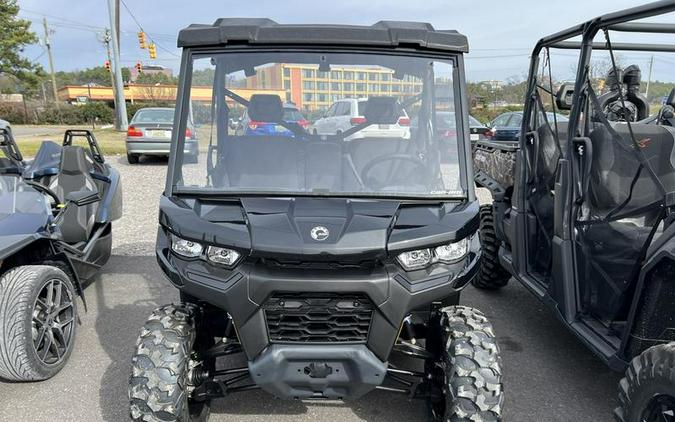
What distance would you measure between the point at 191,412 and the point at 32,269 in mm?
1637

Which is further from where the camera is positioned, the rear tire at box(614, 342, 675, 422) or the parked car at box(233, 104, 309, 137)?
the parked car at box(233, 104, 309, 137)

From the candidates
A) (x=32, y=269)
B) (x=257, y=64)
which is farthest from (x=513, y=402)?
(x=32, y=269)

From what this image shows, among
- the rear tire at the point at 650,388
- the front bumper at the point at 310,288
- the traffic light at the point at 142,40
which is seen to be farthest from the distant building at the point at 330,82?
the traffic light at the point at 142,40

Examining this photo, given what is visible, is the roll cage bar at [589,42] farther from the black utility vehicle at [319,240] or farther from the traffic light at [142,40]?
the traffic light at [142,40]

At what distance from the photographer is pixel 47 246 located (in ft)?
12.9

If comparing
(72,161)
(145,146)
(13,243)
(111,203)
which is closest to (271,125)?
(13,243)

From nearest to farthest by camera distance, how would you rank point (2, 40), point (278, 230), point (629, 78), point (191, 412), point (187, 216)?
point (278, 230), point (187, 216), point (191, 412), point (629, 78), point (2, 40)

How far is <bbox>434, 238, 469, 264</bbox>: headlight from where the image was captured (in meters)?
2.51

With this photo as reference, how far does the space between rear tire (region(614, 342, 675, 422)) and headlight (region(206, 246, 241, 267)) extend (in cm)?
188

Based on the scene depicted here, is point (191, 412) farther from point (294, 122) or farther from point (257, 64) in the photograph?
point (257, 64)

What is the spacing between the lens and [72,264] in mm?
4188

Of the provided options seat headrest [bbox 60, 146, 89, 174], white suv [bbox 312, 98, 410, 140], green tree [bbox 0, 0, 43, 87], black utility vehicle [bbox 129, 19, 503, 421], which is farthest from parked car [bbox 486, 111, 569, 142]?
green tree [bbox 0, 0, 43, 87]

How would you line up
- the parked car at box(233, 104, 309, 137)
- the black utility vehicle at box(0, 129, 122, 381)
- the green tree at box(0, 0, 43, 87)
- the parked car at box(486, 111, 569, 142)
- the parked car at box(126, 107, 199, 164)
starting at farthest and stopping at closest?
1. the green tree at box(0, 0, 43, 87)
2. the parked car at box(486, 111, 569, 142)
3. the parked car at box(126, 107, 199, 164)
4. the black utility vehicle at box(0, 129, 122, 381)
5. the parked car at box(233, 104, 309, 137)

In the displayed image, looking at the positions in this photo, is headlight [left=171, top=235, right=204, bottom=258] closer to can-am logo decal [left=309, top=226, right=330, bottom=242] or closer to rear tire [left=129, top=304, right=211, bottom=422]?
rear tire [left=129, top=304, right=211, bottom=422]
